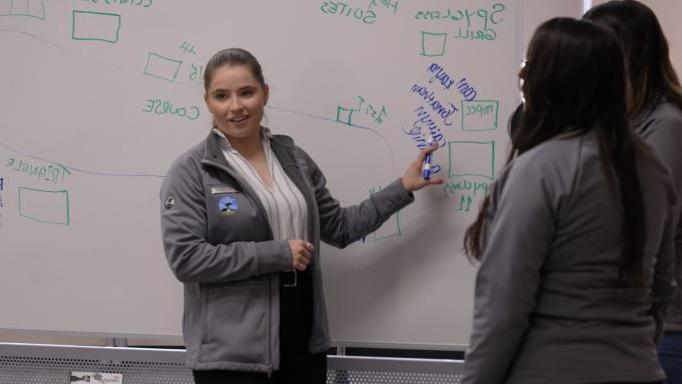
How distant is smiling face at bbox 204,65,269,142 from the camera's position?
6.50 feet

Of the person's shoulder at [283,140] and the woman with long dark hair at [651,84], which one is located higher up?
the woman with long dark hair at [651,84]

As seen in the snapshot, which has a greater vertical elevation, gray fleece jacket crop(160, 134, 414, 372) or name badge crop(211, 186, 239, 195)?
name badge crop(211, 186, 239, 195)

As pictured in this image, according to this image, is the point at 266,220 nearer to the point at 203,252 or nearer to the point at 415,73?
the point at 203,252

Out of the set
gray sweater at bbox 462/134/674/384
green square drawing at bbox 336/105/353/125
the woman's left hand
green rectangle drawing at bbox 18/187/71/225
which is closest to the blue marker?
the woman's left hand

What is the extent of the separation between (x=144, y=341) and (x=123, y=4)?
103 cm

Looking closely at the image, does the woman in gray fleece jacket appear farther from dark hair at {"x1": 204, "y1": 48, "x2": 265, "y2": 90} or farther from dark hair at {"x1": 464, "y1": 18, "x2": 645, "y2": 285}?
dark hair at {"x1": 464, "y1": 18, "x2": 645, "y2": 285}

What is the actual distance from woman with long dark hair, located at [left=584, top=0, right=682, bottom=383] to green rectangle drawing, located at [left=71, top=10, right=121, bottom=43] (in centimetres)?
141

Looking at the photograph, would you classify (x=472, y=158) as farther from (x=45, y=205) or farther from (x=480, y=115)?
(x=45, y=205)

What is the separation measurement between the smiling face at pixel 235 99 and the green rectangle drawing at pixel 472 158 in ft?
1.94

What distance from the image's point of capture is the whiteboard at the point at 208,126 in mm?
2270

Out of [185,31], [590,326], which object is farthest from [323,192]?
[590,326]

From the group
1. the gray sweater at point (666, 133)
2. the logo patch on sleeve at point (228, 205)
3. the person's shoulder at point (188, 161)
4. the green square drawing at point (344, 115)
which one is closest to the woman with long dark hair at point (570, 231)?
the gray sweater at point (666, 133)

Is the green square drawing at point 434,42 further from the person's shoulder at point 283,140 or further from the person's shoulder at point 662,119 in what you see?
the person's shoulder at point 662,119

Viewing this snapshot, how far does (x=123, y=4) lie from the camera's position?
7.83 ft
